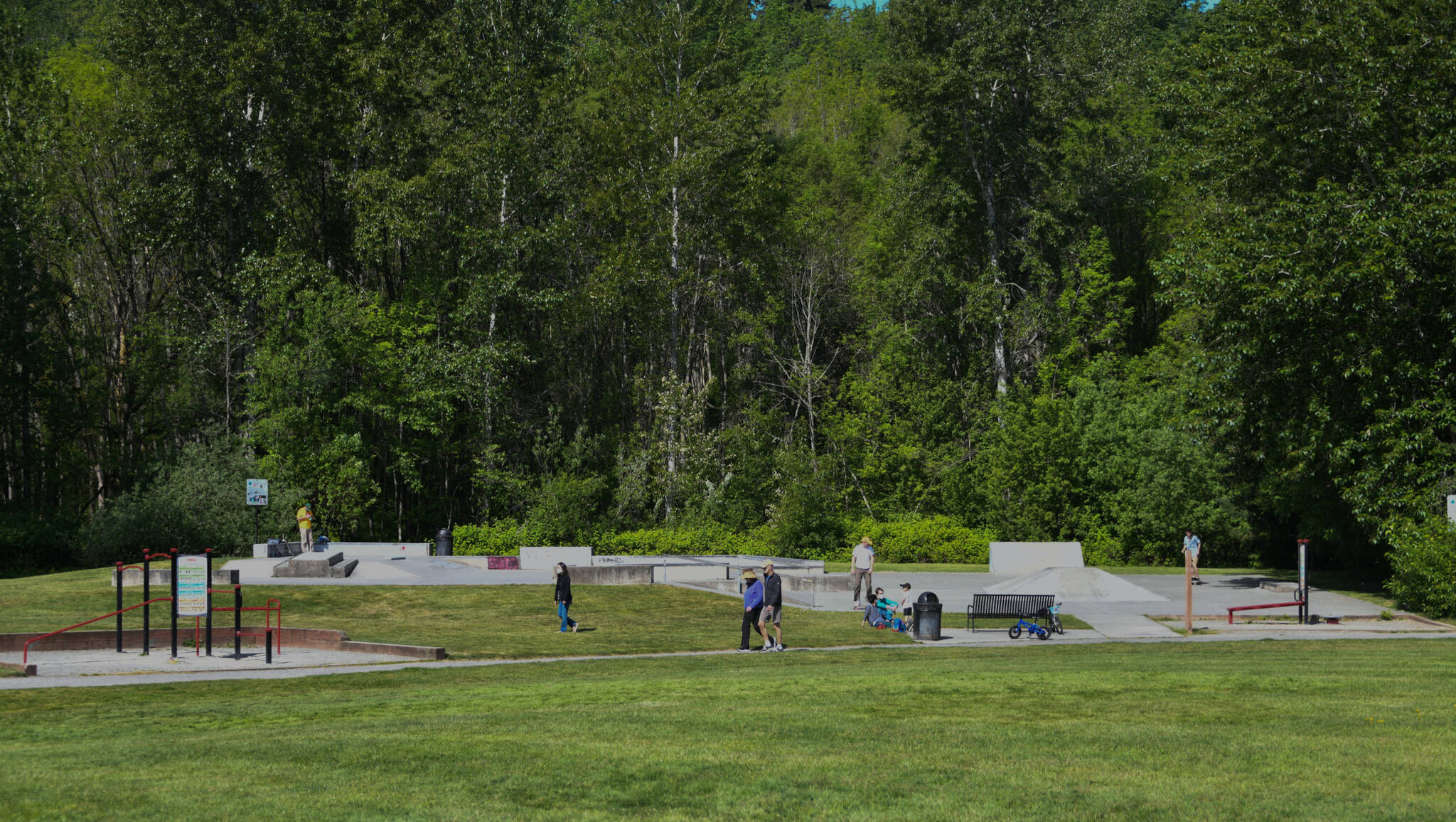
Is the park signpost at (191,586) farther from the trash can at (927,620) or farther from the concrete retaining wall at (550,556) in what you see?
the concrete retaining wall at (550,556)

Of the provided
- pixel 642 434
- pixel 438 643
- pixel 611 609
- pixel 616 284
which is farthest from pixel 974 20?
pixel 438 643

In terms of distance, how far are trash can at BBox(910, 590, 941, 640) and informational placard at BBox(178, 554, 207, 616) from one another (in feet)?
39.4

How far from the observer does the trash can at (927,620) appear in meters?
21.5

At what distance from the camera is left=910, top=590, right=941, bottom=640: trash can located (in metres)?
21.5

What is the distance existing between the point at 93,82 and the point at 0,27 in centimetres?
517

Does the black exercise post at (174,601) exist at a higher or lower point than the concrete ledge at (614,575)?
higher

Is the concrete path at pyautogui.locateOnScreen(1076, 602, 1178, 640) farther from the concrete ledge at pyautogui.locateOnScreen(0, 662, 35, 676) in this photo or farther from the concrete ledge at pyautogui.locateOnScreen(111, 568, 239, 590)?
the concrete ledge at pyautogui.locateOnScreen(111, 568, 239, 590)

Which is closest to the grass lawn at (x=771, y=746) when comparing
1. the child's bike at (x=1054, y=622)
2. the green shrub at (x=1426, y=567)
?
the child's bike at (x=1054, y=622)

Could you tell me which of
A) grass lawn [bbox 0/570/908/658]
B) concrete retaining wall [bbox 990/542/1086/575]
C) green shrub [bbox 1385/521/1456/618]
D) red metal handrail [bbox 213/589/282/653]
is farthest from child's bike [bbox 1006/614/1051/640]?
concrete retaining wall [bbox 990/542/1086/575]

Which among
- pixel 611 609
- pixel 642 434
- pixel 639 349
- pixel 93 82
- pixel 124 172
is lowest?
pixel 611 609

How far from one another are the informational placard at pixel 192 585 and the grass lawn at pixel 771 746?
3.04m

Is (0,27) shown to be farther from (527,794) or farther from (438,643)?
(527,794)

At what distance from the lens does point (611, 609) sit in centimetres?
2658

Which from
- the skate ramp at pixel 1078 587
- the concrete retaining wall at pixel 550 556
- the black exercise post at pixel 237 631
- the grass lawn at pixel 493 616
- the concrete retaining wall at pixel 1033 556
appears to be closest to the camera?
the black exercise post at pixel 237 631
